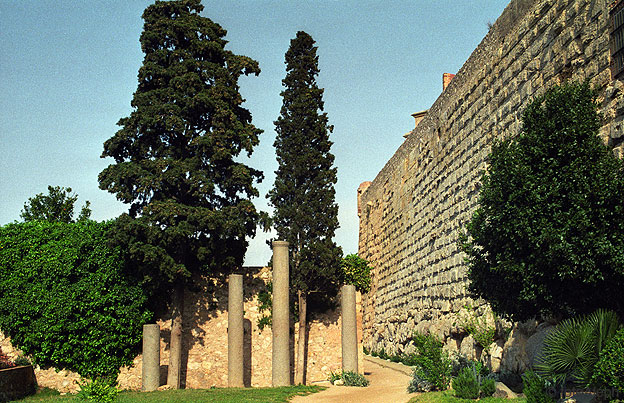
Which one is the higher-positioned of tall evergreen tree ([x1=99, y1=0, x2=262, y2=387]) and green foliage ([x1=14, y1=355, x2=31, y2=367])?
tall evergreen tree ([x1=99, y1=0, x2=262, y2=387])

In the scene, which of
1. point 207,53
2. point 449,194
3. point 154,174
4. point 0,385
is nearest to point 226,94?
point 207,53

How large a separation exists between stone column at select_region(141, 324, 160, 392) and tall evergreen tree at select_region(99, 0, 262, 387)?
0.45m

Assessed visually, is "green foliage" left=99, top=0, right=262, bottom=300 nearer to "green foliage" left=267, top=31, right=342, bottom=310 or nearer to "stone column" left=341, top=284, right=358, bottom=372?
"green foliage" left=267, top=31, right=342, bottom=310

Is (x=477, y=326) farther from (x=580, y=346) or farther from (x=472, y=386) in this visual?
(x=580, y=346)

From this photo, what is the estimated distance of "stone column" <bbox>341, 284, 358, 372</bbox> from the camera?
1638 cm

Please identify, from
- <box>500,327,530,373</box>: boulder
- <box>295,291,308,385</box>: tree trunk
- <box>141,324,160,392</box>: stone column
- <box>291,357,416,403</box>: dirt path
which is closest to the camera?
<box>500,327,530,373</box>: boulder

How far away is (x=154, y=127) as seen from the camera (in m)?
17.2

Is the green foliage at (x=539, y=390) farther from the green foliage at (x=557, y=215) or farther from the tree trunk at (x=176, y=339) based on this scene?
the tree trunk at (x=176, y=339)

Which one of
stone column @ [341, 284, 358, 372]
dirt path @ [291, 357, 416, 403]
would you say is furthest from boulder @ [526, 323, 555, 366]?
stone column @ [341, 284, 358, 372]

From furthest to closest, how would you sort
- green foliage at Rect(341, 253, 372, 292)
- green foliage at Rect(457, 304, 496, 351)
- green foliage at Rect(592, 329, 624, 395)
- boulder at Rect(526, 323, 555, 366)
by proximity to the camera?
1. green foliage at Rect(341, 253, 372, 292)
2. green foliage at Rect(457, 304, 496, 351)
3. boulder at Rect(526, 323, 555, 366)
4. green foliage at Rect(592, 329, 624, 395)

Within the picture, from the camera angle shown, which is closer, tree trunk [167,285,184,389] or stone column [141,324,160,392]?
stone column [141,324,160,392]

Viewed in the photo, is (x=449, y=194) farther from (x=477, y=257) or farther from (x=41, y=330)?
(x=41, y=330)

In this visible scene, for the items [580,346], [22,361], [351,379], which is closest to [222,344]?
[351,379]

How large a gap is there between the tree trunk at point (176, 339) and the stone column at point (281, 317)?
261 cm
